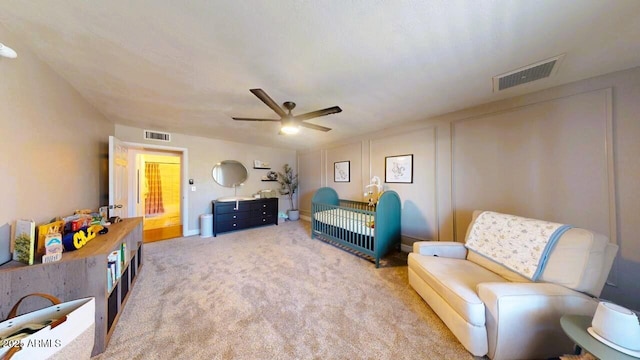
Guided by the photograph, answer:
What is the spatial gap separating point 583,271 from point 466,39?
179cm

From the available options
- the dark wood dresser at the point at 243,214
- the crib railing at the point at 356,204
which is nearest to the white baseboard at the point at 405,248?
the crib railing at the point at 356,204

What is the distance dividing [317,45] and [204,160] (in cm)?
395

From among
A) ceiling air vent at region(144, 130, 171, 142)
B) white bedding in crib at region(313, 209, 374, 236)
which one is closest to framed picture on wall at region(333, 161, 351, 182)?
white bedding in crib at region(313, 209, 374, 236)

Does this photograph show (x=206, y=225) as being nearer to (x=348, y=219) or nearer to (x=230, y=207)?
(x=230, y=207)

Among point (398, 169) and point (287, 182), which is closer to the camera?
point (398, 169)

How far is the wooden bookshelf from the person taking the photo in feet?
3.73

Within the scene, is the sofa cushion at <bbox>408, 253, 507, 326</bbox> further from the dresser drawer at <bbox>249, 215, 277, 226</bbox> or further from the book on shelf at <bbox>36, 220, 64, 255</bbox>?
the dresser drawer at <bbox>249, 215, 277, 226</bbox>

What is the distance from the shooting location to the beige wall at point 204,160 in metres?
3.88

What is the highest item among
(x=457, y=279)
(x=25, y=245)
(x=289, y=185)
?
(x=289, y=185)

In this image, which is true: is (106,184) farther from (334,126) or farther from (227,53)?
(334,126)

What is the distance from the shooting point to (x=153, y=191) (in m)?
5.97

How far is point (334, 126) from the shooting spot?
345 centimetres

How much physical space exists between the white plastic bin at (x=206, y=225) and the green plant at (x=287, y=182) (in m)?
2.02

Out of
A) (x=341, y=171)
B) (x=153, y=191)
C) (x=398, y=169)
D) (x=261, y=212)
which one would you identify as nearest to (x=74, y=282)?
(x=261, y=212)
